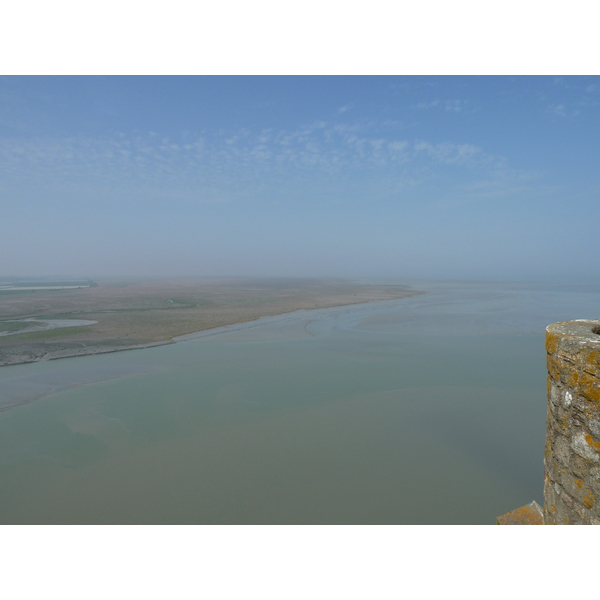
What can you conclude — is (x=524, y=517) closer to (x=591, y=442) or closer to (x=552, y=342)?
(x=591, y=442)

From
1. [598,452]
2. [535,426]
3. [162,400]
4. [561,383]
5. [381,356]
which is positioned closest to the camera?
[598,452]

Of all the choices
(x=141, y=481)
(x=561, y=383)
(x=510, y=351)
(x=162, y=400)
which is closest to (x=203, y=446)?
(x=141, y=481)

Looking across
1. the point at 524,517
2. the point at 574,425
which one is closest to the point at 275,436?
the point at 524,517

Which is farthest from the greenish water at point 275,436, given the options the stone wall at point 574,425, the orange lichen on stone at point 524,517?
the stone wall at point 574,425

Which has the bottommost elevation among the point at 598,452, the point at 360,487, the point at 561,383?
the point at 360,487

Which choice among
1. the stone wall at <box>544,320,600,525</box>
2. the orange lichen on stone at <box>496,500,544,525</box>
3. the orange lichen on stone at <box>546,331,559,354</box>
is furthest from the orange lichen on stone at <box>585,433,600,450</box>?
the orange lichen on stone at <box>496,500,544,525</box>

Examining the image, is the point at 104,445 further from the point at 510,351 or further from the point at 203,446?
the point at 510,351

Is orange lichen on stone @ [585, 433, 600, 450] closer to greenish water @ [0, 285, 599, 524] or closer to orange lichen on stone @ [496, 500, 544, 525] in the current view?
orange lichen on stone @ [496, 500, 544, 525]
